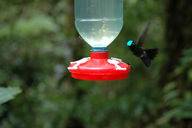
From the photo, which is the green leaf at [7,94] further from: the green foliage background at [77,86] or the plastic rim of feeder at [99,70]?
the green foliage background at [77,86]

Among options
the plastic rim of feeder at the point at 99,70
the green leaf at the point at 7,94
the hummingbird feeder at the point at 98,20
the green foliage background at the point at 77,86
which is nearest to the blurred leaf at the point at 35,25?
the green foliage background at the point at 77,86

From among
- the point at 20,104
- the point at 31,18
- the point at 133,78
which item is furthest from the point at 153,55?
the point at 31,18

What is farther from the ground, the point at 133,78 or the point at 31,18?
the point at 31,18

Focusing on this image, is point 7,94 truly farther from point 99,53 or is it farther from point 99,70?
point 99,53

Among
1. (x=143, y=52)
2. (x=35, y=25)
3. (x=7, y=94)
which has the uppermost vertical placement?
(x=143, y=52)

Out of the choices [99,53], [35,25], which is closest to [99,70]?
[99,53]

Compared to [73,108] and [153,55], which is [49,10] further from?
[153,55]
